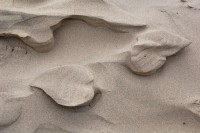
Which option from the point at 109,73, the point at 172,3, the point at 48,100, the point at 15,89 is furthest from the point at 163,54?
the point at 15,89

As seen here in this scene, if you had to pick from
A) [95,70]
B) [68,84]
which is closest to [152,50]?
[95,70]

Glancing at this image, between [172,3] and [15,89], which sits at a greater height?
[172,3]

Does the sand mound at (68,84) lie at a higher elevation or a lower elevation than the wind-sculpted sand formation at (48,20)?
lower

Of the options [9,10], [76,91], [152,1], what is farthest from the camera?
[152,1]

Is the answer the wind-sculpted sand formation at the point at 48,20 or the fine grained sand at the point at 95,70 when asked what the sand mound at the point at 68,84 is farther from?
the wind-sculpted sand formation at the point at 48,20

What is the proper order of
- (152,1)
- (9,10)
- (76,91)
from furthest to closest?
(152,1), (9,10), (76,91)

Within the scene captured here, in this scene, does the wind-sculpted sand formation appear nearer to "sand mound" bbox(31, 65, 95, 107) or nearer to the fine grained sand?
the fine grained sand

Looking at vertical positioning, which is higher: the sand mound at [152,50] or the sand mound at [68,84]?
the sand mound at [152,50]

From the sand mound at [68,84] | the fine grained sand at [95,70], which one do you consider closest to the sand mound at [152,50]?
the fine grained sand at [95,70]

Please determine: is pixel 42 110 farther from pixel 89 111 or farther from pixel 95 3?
pixel 95 3

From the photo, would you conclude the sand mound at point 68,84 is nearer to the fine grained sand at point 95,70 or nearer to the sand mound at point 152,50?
the fine grained sand at point 95,70
